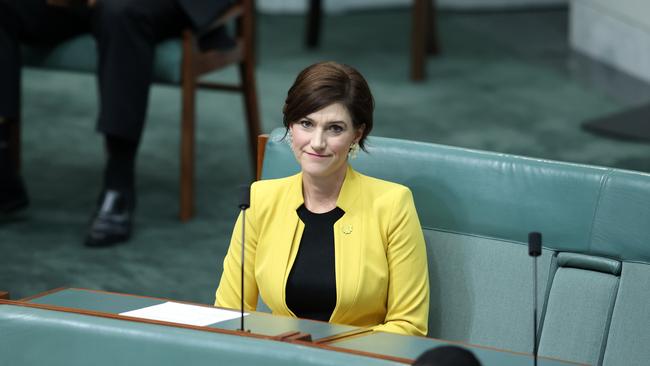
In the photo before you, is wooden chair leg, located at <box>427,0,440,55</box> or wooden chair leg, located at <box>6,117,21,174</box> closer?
wooden chair leg, located at <box>6,117,21,174</box>

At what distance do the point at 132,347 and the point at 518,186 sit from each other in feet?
2.62

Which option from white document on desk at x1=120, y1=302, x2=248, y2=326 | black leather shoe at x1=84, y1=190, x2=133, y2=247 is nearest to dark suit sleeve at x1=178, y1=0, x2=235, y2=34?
black leather shoe at x1=84, y1=190, x2=133, y2=247

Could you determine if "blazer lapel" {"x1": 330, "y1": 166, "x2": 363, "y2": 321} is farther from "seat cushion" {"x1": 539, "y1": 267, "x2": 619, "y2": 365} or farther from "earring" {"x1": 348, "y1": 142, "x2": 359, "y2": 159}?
"seat cushion" {"x1": 539, "y1": 267, "x2": 619, "y2": 365}

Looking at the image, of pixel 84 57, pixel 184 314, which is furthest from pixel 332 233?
pixel 84 57

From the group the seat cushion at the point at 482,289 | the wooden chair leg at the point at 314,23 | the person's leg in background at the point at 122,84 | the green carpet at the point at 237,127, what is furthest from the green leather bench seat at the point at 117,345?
the wooden chair leg at the point at 314,23

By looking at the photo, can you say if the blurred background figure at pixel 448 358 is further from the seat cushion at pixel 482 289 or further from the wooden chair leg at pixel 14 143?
the wooden chair leg at pixel 14 143

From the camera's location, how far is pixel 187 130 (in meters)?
3.71

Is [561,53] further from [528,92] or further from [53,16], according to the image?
[53,16]

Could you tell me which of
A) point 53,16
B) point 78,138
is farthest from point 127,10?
point 78,138

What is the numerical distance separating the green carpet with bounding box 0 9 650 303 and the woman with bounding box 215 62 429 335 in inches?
46.3

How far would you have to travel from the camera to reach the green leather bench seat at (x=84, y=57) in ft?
11.7

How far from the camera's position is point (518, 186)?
2072 mm

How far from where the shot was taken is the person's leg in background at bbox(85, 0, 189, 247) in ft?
11.3

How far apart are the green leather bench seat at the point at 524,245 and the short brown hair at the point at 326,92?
0.22m
